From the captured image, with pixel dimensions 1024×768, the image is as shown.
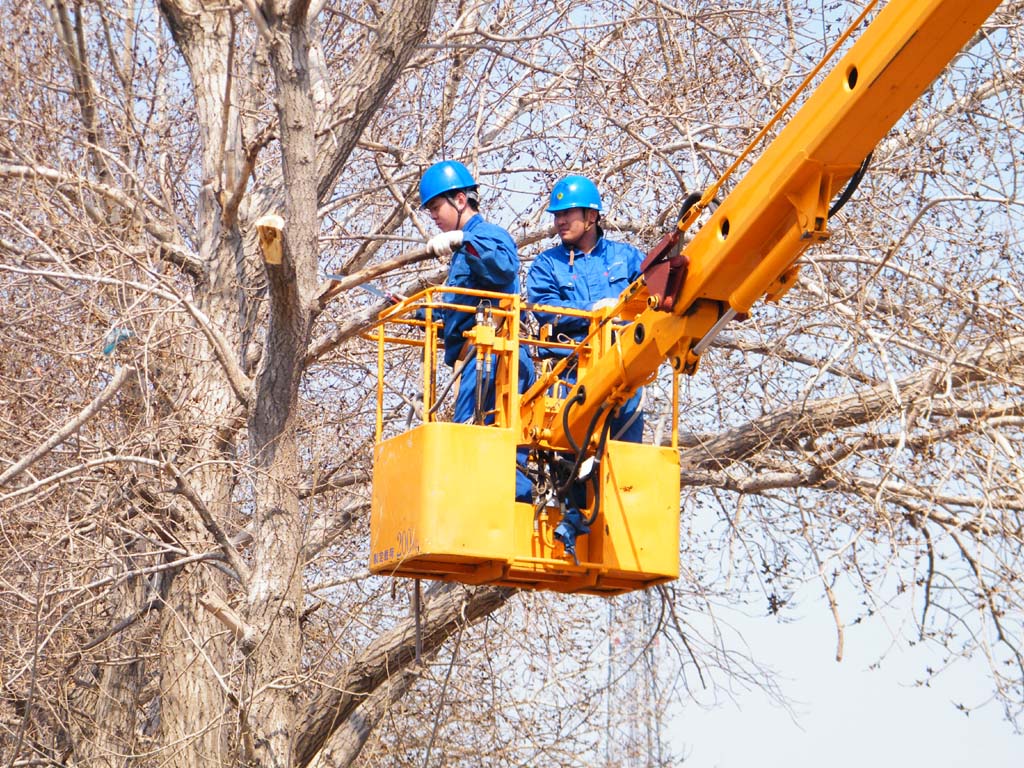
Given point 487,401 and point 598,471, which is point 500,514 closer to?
point 598,471

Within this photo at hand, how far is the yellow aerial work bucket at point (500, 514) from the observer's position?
6.96m

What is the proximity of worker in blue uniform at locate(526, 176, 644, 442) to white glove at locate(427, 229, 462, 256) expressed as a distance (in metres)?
0.73

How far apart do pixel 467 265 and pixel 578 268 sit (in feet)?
2.70

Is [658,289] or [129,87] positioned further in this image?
[129,87]

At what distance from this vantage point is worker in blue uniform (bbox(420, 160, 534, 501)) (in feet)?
24.5

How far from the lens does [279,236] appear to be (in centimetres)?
832

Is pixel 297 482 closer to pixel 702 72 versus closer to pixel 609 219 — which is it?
pixel 609 219

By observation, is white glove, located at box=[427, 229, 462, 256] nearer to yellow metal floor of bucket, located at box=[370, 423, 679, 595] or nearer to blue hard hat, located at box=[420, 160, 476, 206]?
blue hard hat, located at box=[420, 160, 476, 206]

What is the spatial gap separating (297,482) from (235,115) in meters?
3.73

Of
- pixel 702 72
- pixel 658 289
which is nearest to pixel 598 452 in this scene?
pixel 658 289

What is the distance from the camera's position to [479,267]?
24.6ft

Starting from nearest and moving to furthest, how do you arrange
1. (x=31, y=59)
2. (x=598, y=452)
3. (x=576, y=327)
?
(x=598, y=452) → (x=576, y=327) → (x=31, y=59)

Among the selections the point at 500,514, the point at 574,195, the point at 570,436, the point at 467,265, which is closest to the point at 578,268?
the point at 574,195

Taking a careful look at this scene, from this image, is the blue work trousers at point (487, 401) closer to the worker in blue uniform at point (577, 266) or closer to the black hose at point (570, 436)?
the black hose at point (570, 436)
